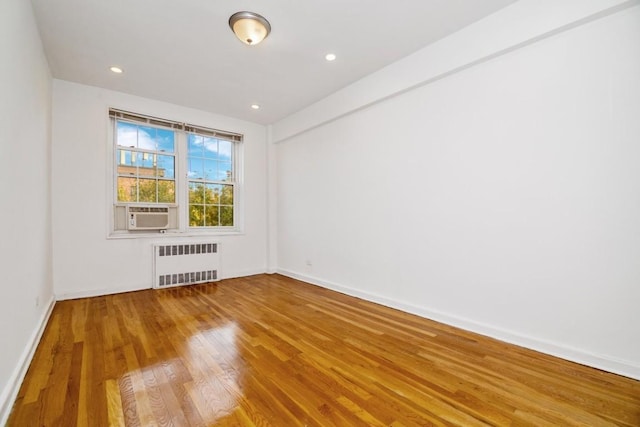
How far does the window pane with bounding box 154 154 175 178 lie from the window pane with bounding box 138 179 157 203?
0.60 ft

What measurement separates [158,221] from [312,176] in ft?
8.21

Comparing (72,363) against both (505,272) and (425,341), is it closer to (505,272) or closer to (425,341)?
(425,341)

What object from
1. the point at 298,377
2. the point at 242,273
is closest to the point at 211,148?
the point at 242,273

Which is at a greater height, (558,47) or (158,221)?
(558,47)

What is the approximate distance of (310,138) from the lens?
4.77m

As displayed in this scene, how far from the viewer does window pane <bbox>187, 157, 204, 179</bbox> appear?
16.0 ft

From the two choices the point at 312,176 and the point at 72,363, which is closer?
the point at 72,363

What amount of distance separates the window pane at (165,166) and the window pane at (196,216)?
634mm

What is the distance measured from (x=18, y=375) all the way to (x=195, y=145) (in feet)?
12.6

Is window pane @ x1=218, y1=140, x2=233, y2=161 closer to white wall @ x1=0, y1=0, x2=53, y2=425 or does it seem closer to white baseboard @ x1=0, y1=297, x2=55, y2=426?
white wall @ x1=0, y1=0, x2=53, y2=425

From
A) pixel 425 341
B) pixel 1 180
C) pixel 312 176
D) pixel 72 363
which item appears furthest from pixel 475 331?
pixel 1 180

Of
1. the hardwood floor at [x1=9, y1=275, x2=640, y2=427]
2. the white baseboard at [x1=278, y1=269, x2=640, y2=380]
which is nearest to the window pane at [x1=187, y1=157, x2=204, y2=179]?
the hardwood floor at [x1=9, y1=275, x2=640, y2=427]

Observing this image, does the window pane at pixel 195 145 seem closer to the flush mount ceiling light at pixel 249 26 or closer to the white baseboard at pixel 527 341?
the flush mount ceiling light at pixel 249 26

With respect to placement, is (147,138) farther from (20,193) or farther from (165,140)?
(20,193)
